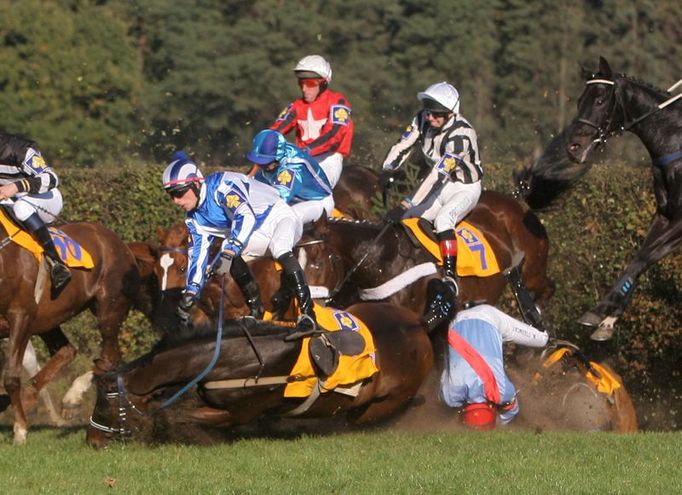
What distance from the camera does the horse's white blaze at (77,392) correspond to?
11.3 m

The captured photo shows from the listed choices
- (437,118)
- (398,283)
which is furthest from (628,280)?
(437,118)

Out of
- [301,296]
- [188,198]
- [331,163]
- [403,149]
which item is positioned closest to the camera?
[301,296]

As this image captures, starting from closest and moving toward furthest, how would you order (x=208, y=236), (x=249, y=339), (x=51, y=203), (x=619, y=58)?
(x=249, y=339), (x=208, y=236), (x=51, y=203), (x=619, y=58)

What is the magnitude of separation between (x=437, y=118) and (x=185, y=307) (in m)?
3.22

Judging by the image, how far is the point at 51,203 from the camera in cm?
1090

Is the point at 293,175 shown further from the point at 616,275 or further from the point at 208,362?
the point at 616,275

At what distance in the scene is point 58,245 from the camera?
10625 mm

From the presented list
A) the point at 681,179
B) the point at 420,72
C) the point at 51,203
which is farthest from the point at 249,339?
the point at 420,72

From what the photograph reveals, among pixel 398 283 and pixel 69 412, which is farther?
pixel 69 412

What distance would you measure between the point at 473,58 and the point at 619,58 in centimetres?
274

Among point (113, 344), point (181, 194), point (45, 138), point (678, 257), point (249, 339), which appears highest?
point (181, 194)

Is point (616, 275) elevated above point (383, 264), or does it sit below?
below

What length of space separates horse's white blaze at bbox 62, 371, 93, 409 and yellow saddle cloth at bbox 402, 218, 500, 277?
3064mm

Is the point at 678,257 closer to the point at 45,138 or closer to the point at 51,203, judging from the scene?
the point at 51,203
